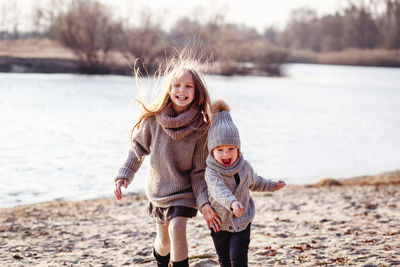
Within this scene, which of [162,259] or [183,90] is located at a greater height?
[183,90]

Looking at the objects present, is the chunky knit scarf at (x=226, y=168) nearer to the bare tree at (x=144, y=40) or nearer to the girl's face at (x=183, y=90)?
the girl's face at (x=183, y=90)

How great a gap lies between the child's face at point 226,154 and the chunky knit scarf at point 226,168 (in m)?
0.02

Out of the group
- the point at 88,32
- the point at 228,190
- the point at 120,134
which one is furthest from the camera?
the point at 88,32

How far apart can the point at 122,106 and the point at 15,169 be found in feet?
40.7

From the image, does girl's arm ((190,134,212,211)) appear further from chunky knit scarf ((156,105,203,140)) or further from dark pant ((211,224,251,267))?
dark pant ((211,224,251,267))

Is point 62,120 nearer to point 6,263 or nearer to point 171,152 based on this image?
point 6,263

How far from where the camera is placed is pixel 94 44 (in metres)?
39.2

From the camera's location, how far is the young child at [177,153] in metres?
3.66

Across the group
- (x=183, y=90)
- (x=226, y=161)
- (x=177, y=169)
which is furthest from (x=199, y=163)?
(x=183, y=90)

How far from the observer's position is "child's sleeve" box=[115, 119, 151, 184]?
12.6 feet

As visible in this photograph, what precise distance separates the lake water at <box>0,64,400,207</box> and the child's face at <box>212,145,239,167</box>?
5354mm

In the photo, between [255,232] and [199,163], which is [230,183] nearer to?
[199,163]

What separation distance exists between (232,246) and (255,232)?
275cm

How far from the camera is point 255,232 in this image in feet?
20.3
